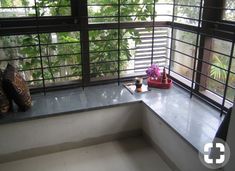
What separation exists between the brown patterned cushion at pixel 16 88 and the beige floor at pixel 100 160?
478 millimetres

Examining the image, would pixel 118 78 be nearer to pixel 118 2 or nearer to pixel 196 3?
pixel 118 2

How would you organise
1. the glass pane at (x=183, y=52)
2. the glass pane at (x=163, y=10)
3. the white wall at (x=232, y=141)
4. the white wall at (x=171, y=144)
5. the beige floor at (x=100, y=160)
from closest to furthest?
1. the white wall at (x=232, y=141)
2. the white wall at (x=171, y=144)
3. the beige floor at (x=100, y=160)
4. the glass pane at (x=183, y=52)
5. the glass pane at (x=163, y=10)

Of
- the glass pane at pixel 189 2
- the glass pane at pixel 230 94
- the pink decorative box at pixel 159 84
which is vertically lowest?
the pink decorative box at pixel 159 84

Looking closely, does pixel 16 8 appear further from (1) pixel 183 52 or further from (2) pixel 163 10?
(1) pixel 183 52

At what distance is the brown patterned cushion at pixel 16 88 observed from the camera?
77.5 inches

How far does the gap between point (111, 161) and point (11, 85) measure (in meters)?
1.02

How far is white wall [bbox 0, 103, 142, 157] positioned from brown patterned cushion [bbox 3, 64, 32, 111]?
0.56ft

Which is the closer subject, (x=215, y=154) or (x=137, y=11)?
(x=215, y=154)

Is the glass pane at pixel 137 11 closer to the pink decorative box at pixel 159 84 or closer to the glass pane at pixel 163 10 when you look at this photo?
the glass pane at pixel 163 10

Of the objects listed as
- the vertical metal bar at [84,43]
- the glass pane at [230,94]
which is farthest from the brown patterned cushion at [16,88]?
the glass pane at [230,94]

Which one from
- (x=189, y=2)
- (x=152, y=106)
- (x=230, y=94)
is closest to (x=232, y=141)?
(x=230, y=94)

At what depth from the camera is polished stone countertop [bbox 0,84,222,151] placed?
192 centimetres

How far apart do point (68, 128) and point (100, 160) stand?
15.7 inches

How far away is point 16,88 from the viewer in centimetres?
200
